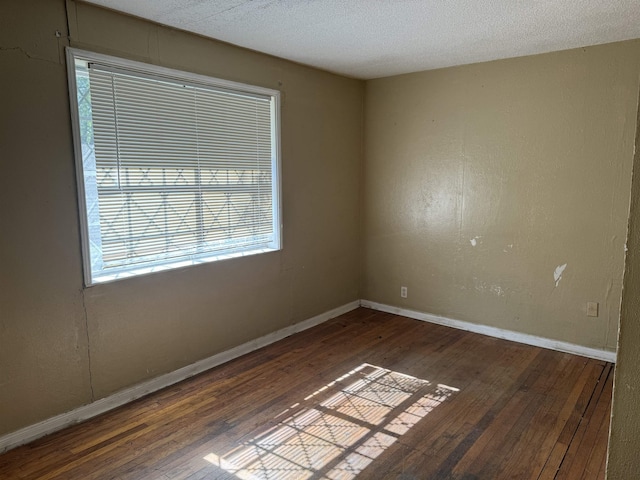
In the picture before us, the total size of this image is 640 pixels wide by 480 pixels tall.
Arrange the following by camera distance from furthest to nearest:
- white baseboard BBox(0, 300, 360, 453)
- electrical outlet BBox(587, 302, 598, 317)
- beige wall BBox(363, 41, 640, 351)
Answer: electrical outlet BBox(587, 302, 598, 317)
beige wall BBox(363, 41, 640, 351)
white baseboard BBox(0, 300, 360, 453)

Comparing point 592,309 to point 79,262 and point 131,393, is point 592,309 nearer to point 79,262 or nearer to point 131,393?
point 131,393

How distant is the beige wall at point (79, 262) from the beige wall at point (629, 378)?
2.66 meters

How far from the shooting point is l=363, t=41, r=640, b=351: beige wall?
3.32m

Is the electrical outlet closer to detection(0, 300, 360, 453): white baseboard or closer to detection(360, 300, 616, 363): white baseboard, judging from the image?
detection(360, 300, 616, 363): white baseboard

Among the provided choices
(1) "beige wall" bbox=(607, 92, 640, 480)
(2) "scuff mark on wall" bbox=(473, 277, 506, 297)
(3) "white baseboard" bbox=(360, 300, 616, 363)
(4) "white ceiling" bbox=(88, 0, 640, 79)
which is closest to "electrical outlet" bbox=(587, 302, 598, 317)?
(3) "white baseboard" bbox=(360, 300, 616, 363)

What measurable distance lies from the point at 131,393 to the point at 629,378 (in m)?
2.82

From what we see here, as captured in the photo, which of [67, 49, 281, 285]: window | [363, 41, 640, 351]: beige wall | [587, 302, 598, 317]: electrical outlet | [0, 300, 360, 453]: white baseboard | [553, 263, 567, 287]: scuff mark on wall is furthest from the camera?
[553, 263, 567, 287]: scuff mark on wall

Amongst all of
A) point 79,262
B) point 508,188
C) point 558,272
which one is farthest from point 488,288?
point 79,262

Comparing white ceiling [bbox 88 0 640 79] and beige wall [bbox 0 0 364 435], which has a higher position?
white ceiling [bbox 88 0 640 79]

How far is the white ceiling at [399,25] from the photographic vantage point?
8.17 ft

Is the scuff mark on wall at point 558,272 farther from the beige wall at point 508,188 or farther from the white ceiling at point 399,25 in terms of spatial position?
the white ceiling at point 399,25

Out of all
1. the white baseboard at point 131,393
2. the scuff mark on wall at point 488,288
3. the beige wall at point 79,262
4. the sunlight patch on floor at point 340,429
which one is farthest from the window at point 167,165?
the scuff mark on wall at point 488,288

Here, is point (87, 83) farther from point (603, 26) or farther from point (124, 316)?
point (603, 26)

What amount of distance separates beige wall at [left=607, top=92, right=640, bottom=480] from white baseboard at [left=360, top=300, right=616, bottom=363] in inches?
110
